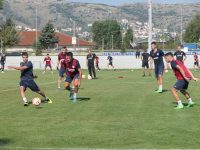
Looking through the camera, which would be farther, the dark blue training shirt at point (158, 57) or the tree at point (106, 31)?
the tree at point (106, 31)

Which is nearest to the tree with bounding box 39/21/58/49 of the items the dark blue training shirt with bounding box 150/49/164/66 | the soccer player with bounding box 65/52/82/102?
the dark blue training shirt with bounding box 150/49/164/66

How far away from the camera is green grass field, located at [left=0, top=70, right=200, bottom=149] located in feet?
35.0

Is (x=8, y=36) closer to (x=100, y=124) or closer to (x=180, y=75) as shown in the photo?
(x=180, y=75)

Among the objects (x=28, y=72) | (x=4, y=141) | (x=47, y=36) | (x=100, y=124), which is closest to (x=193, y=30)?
(x=47, y=36)

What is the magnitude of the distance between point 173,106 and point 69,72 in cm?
396

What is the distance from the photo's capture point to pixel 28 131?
39.5 feet

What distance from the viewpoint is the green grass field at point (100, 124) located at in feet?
35.0

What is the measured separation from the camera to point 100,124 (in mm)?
13062

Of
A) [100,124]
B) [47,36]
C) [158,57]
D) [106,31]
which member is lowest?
[100,124]

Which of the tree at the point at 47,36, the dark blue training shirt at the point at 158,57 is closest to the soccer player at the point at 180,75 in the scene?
the dark blue training shirt at the point at 158,57

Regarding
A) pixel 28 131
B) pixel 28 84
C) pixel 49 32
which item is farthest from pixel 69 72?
pixel 49 32

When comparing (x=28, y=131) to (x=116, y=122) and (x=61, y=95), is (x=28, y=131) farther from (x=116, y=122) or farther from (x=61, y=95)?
(x=61, y=95)

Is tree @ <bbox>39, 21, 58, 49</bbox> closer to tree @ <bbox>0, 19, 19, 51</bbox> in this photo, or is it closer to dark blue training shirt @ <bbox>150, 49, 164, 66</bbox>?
tree @ <bbox>0, 19, 19, 51</bbox>

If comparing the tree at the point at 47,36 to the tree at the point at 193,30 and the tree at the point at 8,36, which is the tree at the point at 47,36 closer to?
the tree at the point at 8,36
